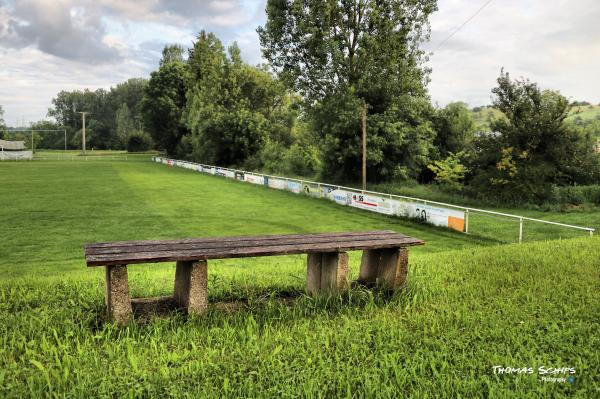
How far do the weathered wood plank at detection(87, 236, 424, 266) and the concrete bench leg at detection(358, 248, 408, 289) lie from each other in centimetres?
16

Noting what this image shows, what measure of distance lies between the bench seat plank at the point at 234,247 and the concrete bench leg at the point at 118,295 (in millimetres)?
147

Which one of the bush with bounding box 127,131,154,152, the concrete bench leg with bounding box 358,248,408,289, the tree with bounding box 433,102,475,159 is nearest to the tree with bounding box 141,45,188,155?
the bush with bounding box 127,131,154,152

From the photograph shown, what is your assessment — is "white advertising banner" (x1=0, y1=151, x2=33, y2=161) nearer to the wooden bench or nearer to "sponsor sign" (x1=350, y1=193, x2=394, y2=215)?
"sponsor sign" (x1=350, y1=193, x2=394, y2=215)

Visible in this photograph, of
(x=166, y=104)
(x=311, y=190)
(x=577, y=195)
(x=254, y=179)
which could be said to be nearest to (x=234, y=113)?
(x=254, y=179)

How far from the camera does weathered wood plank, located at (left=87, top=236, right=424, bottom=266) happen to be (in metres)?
3.88

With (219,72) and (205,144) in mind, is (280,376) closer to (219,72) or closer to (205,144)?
(205,144)

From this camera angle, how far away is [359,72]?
3008cm

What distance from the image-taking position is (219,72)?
5438 centimetres

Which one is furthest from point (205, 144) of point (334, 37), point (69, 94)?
point (69, 94)

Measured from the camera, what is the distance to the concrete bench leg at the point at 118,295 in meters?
3.98

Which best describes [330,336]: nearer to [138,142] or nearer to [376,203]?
[376,203]

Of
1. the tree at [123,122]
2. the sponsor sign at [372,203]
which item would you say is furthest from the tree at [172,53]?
the sponsor sign at [372,203]

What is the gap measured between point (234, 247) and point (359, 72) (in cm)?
2748

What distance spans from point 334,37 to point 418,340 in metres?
29.3
